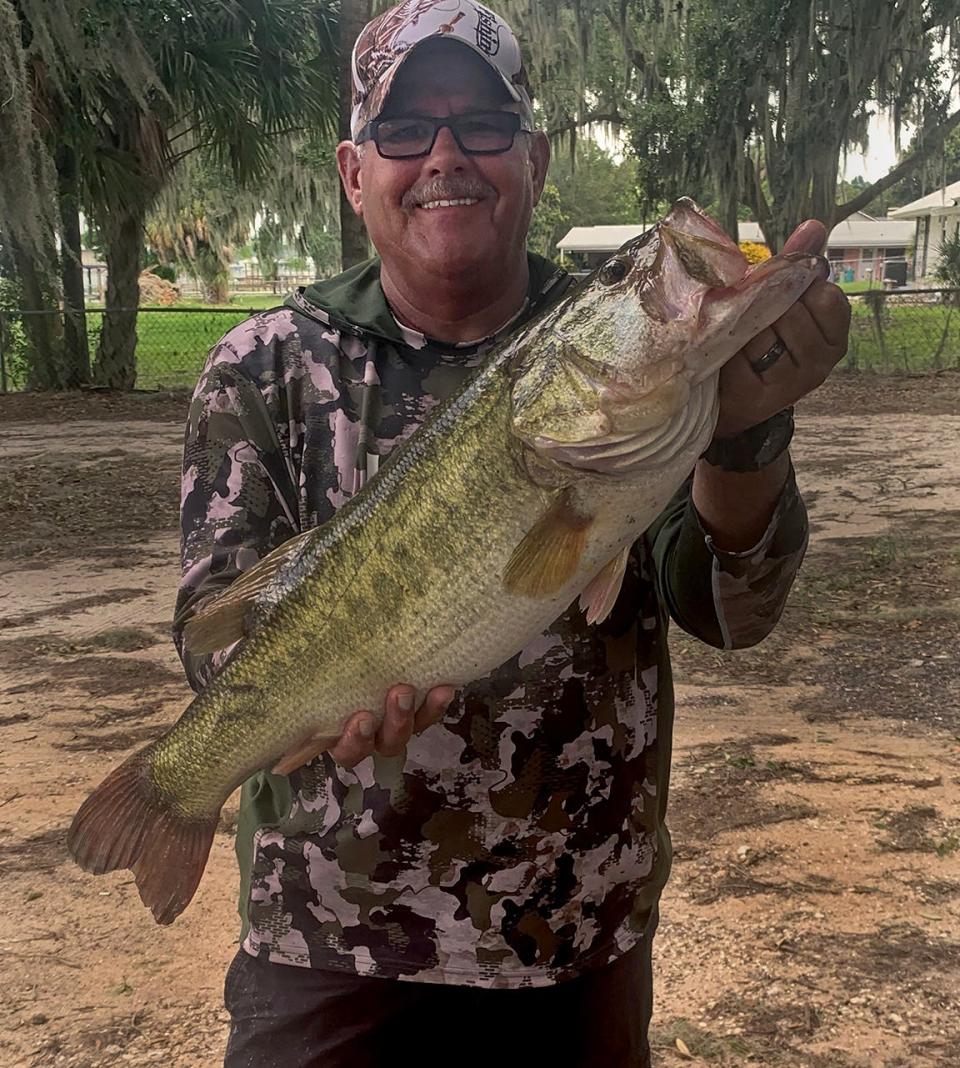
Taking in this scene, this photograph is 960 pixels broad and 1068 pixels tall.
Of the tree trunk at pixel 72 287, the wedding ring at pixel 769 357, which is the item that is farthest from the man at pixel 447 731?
the tree trunk at pixel 72 287

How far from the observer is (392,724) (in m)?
1.82

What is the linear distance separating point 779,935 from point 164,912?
2.33 m

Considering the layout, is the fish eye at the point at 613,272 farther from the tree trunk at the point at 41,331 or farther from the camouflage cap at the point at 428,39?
the tree trunk at the point at 41,331

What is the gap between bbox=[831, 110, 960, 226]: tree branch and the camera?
64.5 feet

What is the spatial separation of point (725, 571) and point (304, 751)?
820 mm

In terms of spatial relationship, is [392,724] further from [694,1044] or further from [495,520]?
[694,1044]

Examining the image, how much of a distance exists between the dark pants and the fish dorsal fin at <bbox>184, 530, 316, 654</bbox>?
65cm

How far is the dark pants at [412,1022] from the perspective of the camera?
6.66ft

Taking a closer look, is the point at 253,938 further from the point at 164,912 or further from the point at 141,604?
the point at 141,604

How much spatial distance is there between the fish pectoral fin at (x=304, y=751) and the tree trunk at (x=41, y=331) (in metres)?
16.7

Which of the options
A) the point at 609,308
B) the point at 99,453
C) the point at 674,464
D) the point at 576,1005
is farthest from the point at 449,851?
the point at 99,453

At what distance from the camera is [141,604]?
741 centimetres

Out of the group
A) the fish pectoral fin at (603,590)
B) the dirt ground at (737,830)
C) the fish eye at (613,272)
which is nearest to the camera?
the fish eye at (613,272)

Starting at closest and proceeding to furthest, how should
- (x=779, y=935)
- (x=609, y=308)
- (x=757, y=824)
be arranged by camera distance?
(x=609, y=308)
(x=779, y=935)
(x=757, y=824)
